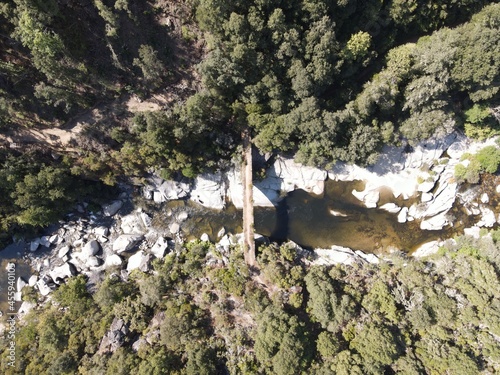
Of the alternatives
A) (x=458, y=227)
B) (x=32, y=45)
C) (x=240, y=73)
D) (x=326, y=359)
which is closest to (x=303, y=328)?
(x=326, y=359)

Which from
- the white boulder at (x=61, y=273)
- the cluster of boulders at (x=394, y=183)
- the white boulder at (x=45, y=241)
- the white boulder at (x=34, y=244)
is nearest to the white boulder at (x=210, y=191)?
the cluster of boulders at (x=394, y=183)

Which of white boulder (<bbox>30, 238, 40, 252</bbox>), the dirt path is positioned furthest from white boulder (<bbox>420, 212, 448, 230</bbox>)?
white boulder (<bbox>30, 238, 40, 252</bbox>)

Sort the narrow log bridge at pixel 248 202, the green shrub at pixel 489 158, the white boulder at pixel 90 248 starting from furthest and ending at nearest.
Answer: the white boulder at pixel 90 248 → the narrow log bridge at pixel 248 202 → the green shrub at pixel 489 158

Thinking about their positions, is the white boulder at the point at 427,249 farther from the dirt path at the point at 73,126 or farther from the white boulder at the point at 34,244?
the white boulder at the point at 34,244

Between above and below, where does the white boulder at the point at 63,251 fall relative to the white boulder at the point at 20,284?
above

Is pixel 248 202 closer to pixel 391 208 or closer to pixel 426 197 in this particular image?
pixel 391 208

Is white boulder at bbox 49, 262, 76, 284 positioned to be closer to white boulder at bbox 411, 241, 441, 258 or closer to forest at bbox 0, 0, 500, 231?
forest at bbox 0, 0, 500, 231

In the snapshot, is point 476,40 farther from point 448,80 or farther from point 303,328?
point 303,328
